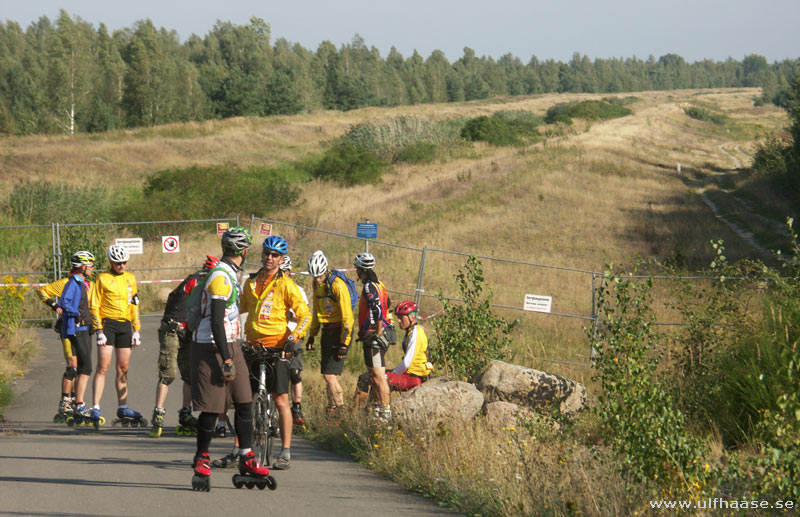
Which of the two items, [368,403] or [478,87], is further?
[478,87]

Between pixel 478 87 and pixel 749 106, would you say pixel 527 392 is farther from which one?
pixel 478 87

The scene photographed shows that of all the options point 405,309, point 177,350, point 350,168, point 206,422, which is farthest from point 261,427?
point 350,168

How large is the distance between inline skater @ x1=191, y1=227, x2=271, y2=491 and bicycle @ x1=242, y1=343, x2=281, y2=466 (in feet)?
1.82

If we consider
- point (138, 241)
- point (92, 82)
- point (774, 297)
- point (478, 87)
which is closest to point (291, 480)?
point (774, 297)

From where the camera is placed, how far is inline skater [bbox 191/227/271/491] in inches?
261

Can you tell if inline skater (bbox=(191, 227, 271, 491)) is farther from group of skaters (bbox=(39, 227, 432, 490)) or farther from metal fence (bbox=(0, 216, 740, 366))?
metal fence (bbox=(0, 216, 740, 366))

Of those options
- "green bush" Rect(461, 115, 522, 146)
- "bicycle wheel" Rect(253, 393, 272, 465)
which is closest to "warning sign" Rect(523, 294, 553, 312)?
"bicycle wheel" Rect(253, 393, 272, 465)

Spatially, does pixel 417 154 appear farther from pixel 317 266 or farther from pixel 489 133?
pixel 317 266

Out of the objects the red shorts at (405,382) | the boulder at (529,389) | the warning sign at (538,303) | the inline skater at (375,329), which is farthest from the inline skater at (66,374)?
the warning sign at (538,303)

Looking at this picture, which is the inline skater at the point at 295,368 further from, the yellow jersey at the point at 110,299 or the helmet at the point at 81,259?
the helmet at the point at 81,259

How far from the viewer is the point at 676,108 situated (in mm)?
Result: 119812

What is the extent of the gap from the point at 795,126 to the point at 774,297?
1423 inches

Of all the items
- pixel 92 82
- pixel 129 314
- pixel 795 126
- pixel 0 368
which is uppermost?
pixel 92 82

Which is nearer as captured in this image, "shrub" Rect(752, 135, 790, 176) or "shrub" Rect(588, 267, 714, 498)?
"shrub" Rect(588, 267, 714, 498)
